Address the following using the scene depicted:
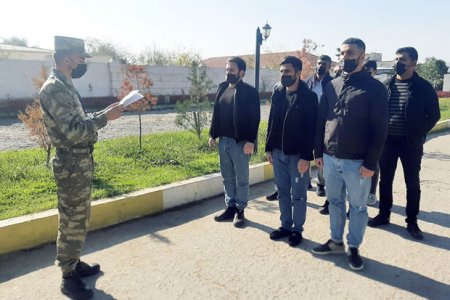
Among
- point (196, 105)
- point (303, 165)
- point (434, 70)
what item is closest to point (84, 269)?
point (303, 165)

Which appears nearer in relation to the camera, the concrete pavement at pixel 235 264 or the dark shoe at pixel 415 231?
the concrete pavement at pixel 235 264

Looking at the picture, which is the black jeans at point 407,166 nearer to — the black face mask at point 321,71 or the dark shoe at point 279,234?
the dark shoe at point 279,234

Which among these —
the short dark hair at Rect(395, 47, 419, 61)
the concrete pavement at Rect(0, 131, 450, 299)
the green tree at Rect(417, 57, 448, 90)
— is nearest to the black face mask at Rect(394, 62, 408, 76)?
the short dark hair at Rect(395, 47, 419, 61)

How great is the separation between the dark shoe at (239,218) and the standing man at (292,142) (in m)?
0.46

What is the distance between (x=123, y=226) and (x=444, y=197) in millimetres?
4413

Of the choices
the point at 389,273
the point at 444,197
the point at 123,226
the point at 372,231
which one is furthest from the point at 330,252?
the point at 444,197

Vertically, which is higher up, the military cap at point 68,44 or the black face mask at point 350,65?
the military cap at point 68,44

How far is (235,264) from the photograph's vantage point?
3.26m

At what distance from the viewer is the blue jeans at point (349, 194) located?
3.13 m

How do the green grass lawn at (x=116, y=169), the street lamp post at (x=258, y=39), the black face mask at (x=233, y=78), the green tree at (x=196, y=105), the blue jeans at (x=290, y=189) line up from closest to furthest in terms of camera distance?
1. the blue jeans at (x=290, y=189)
2. the black face mask at (x=233, y=78)
3. the green grass lawn at (x=116, y=169)
4. the street lamp post at (x=258, y=39)
5. the green tree at (x=196, y=105)

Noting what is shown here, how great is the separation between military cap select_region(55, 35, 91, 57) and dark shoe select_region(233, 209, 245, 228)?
7.84 ft

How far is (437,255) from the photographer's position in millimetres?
3455

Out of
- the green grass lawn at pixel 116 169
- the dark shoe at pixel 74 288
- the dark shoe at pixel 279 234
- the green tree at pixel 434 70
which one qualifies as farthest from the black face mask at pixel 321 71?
the green tree at pixel 434 70

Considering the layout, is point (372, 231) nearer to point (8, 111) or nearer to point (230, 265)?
point (230, 265)
